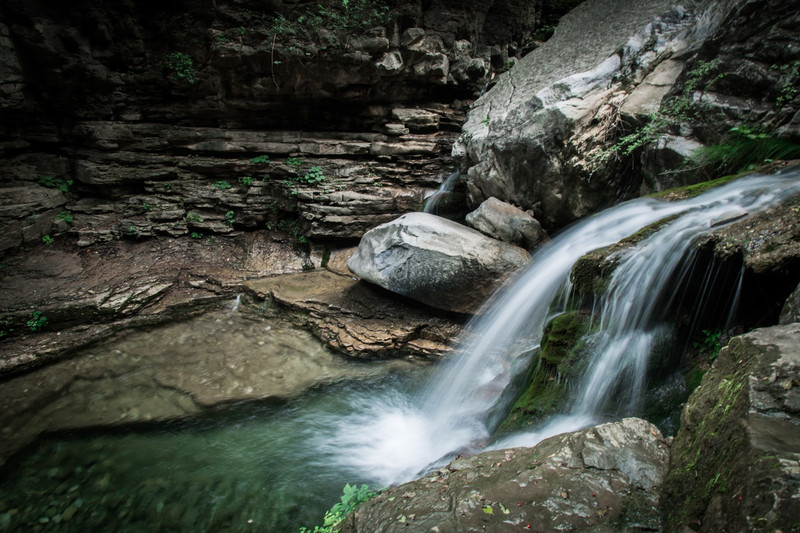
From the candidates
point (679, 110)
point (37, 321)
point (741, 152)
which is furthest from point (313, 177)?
point (741, 152)

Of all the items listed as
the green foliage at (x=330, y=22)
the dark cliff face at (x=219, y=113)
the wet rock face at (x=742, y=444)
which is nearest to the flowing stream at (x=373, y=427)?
the wet rock face at (x=742, y=444)

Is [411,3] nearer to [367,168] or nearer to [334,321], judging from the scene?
[367,168]

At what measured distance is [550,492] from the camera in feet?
5.73

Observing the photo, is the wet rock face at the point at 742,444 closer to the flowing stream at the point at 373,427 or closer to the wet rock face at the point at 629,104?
the flowing stream at the point at 373,427

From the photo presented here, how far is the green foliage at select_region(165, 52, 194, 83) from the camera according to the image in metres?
7.29

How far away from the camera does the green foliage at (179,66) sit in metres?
7.29

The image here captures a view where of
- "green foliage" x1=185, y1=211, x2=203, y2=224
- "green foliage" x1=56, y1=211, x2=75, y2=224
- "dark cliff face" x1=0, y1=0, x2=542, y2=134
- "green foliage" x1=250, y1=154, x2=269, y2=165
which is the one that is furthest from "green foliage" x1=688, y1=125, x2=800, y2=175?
"green foliage" x1=56, y1=211, x2=75, y2=224

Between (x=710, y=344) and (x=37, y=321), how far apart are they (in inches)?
304

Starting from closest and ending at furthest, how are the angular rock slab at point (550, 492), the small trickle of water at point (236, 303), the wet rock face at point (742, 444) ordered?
the wet rock face at point (742, 444)
the angular rock slab at point (550, 492)
the small trickle of water at point (236, 303)

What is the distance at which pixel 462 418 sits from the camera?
12.7 ft

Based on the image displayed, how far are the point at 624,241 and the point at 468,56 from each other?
257 inches

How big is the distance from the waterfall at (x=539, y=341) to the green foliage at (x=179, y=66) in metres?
7.32

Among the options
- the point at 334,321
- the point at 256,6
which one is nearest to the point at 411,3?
the point at 256,6

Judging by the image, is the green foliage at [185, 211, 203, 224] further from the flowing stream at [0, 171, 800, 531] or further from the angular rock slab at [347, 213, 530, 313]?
the flowing stream at [0, 171, 800, 531]
